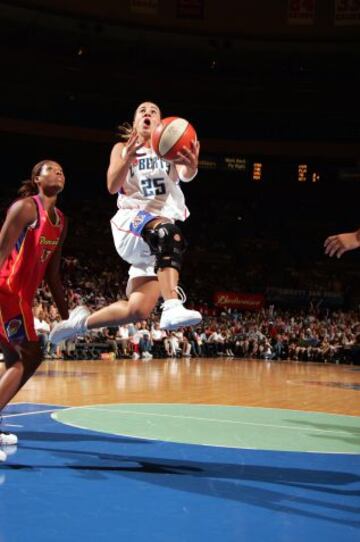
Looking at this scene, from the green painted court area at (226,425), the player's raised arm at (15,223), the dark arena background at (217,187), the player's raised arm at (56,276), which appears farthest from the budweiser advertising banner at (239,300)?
the player's raised arm at (15,223)

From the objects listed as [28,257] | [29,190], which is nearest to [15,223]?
[28,257]

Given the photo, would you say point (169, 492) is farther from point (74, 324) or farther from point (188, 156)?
point (188, 156)

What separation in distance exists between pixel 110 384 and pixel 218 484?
6.82 meters

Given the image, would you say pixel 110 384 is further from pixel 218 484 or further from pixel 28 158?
pixel 28 158

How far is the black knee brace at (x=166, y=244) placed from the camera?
4745 mm

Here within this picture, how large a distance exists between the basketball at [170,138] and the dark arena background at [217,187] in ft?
11.1

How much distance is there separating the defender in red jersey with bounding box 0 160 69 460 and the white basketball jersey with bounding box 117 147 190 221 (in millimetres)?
535

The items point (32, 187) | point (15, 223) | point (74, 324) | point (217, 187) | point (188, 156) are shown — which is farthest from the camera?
point (217, 187)

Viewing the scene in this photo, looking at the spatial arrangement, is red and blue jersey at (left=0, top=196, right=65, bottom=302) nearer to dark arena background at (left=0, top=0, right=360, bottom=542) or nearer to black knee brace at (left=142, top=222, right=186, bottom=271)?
black knee brace at (left=142, top=222, right=186, bottom=271)

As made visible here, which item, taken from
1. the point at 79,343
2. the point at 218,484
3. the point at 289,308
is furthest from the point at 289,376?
the point at 289,308

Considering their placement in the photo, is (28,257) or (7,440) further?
(7,440)

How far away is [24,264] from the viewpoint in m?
4.78

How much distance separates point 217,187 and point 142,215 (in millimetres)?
28205

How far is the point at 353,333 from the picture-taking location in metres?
22.5
